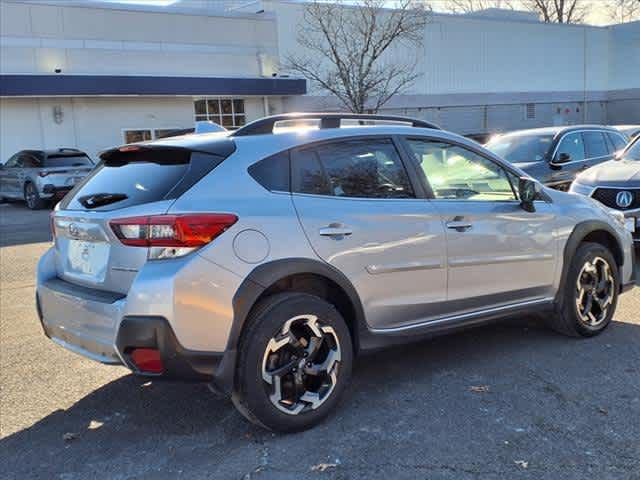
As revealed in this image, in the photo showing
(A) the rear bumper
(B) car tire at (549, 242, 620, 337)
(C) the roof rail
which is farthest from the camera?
(B) car tire at (549, 242, 620, 337)

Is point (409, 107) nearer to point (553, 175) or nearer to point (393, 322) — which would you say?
point (553, 175)

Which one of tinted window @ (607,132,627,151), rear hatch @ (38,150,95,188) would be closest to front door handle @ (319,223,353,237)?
tinted window @ (607,132,627,151)

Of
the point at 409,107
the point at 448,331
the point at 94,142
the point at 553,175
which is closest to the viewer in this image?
the point at 448,331

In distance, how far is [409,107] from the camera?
100 ft

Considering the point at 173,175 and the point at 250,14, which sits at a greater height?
the point at 250,14

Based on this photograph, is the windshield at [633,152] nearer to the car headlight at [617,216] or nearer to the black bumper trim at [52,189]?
the car headlight at [617,216]

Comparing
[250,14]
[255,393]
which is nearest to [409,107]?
[250,14]

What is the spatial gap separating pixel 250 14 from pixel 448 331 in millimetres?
23943

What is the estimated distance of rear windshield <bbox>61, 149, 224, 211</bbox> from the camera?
3.44 meters

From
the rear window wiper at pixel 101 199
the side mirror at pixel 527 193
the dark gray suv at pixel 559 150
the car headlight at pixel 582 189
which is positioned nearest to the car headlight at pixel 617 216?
the side mirror at pixel 527 193

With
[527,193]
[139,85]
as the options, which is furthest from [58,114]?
[527,193]

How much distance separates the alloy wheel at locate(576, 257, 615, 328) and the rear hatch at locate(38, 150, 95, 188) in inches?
539

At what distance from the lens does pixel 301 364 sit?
3613 millimetres

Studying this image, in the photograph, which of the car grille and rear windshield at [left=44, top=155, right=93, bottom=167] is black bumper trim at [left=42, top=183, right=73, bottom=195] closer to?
rear windshield at [left=44, top=155, right=93, bottom=167]
